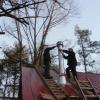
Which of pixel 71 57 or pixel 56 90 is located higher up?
pixel 71 57

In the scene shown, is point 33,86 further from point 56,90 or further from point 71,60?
point 71,60

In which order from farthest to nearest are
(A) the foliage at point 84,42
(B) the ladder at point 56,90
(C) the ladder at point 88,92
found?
(A) the foliage at point 84,42, (C) the ladder at point 88,92, (B) the ladder at point 56,90

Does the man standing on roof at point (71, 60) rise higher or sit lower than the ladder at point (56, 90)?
higher

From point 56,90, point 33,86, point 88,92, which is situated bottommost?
point 88,92

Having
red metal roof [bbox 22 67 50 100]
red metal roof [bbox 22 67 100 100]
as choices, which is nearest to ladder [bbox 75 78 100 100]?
red metal roof [bbox 22 67 100 100]

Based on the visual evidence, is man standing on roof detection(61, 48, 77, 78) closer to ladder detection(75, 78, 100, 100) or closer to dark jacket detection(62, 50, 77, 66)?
dark jacket detection(62, 50, 77, 66)

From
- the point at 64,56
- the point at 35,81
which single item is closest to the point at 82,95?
the point at 35,81

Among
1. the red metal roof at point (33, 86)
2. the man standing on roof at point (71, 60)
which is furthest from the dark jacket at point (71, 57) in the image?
the red metal roof at point (33, 86)

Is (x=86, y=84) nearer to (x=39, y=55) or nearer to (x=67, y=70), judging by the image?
(x=67, y=70)

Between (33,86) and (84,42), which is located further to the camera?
(84,42)

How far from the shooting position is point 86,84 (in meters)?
11.5

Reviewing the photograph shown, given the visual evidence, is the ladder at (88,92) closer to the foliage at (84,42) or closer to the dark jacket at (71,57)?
the dark jacket at (71,57)

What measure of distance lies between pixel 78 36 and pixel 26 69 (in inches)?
1129

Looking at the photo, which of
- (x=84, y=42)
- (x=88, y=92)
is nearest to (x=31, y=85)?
(x=88, y=92)
